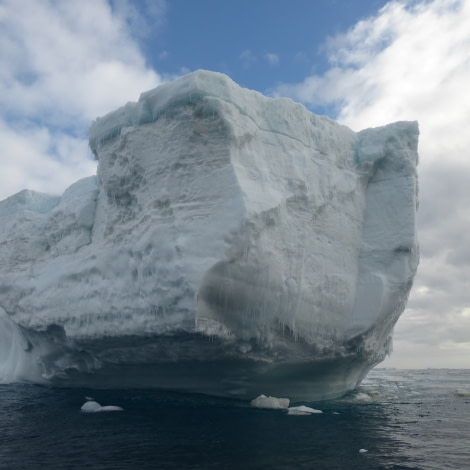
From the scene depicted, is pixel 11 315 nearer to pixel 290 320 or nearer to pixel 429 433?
pixel 290 320

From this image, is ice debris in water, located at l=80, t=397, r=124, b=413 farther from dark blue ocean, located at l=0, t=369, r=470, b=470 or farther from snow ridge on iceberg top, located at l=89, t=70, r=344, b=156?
snow ridge on iceberg top, located at l=89, t=70, r=344, b=156

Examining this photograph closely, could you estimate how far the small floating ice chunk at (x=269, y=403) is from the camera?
380 inches

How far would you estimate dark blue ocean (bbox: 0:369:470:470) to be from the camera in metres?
5.92

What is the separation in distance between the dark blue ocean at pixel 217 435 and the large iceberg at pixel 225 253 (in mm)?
780

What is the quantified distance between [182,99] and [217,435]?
19.8 ft

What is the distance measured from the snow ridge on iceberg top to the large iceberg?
3cm

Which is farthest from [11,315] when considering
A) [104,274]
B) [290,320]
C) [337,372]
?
[337,372]

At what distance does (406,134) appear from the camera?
10.9m

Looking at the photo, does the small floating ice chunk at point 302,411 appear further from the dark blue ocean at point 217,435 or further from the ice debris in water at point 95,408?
the ice debris in water at point 95,408

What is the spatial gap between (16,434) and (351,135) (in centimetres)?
939

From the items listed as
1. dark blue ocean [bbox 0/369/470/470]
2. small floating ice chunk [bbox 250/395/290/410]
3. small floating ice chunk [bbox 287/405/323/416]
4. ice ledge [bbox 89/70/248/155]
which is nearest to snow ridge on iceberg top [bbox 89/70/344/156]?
ice ledge [bbox 89/70/248/155]

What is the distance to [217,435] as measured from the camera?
7266 millimetres

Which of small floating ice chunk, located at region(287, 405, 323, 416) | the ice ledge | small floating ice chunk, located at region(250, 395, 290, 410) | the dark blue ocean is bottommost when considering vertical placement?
the dark blue ocean

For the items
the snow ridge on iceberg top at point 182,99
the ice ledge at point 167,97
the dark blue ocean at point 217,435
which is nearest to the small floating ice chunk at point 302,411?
the dark blue ocean at point 217,435
